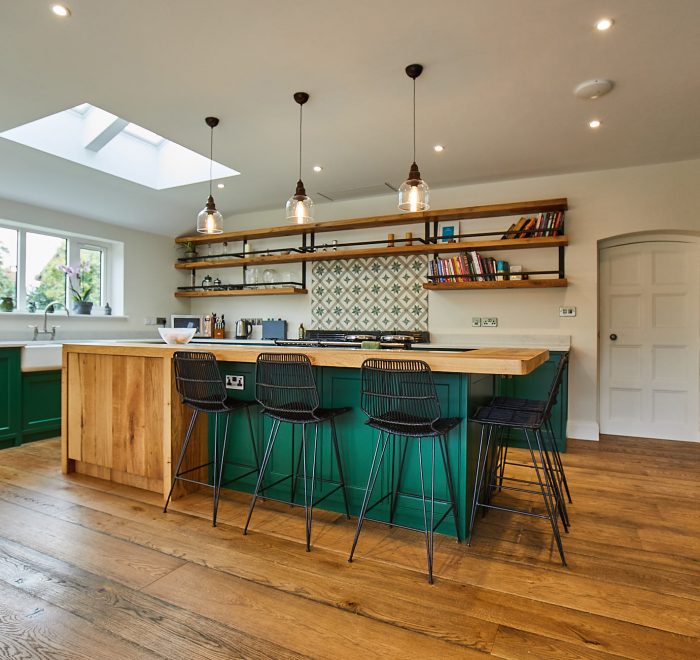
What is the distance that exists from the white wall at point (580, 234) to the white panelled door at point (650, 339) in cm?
40

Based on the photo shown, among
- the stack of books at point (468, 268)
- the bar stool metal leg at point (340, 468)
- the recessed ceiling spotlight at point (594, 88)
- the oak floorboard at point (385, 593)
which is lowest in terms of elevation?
the oak floorboard at point (385, 593)

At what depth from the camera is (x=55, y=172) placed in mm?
4367

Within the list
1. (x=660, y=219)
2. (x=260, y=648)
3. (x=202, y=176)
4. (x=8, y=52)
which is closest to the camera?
(x=260, y=648)

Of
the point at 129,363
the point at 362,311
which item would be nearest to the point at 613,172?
the point at 362,311

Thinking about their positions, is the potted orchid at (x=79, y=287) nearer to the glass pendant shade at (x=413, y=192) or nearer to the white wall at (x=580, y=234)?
the white wall at (x=580, y=234)

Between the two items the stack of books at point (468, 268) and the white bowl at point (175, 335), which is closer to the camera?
the white bowl at point (175, 335)

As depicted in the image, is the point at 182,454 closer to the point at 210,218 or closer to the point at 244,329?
the point at 210,218

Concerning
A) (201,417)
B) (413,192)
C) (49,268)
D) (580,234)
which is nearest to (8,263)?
(49,268)

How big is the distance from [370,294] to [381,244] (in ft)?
1.94

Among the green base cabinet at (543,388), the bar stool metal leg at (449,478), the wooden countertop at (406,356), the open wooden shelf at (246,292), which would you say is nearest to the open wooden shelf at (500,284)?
the green base cabinet at (543,388)

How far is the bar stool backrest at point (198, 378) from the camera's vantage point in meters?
2.66

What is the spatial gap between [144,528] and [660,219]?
486 centimetres

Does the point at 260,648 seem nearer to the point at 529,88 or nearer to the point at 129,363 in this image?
the point at 129,363

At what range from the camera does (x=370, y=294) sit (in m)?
5.43
